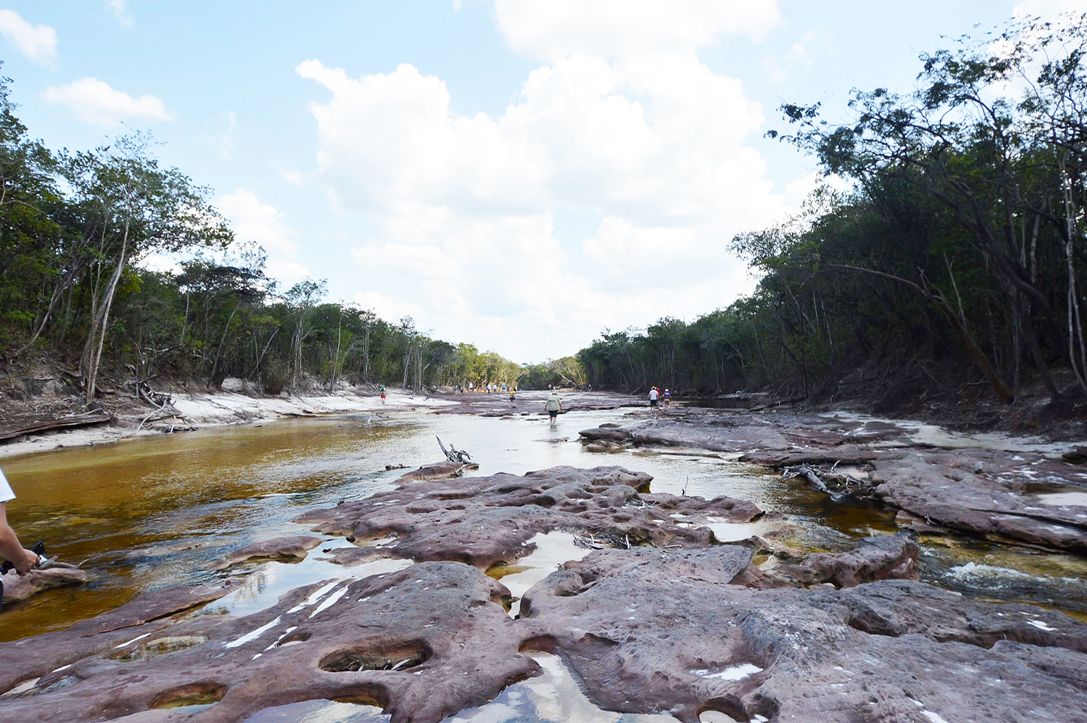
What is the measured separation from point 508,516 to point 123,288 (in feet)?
96.7

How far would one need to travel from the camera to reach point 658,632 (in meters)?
3.47

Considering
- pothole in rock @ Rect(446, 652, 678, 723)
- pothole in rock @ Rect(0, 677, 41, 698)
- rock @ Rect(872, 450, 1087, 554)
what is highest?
rock @ Rect(872, 450, 1087, 554)

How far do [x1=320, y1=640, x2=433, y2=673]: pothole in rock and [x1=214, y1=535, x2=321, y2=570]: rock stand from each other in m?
3.17

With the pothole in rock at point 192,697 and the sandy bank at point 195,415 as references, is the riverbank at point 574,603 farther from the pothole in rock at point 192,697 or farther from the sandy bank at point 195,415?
the sandy bank at point 195,415

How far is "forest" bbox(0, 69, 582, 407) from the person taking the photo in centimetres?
2009

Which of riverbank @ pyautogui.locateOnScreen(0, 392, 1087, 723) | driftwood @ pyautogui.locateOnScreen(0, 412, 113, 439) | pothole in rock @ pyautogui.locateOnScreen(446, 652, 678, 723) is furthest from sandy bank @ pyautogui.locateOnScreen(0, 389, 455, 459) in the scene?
pothole in rock @ pyautogui.locateOnScreen(446, 652, 678, 723)

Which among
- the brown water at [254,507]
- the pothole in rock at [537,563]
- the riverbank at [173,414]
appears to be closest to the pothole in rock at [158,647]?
the brown water at [254,507]

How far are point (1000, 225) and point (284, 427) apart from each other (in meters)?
31.2

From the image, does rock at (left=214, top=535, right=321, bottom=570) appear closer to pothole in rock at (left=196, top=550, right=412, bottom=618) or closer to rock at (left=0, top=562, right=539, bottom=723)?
pothole in rock at (left=196, top=550, right=412, bottom=618)

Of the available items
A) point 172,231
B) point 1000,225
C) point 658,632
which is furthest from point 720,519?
point 172,231

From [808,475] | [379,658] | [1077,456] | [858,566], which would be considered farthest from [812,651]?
[1077,456]

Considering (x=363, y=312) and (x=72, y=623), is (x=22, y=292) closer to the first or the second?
(x=72, y=623)

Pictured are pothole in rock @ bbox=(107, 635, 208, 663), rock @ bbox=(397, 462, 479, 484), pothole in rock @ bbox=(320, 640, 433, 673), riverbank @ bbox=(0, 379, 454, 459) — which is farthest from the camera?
riverbank @ bbox=(0, 379, 454, 459)

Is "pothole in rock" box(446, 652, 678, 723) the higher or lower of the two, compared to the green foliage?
lower
